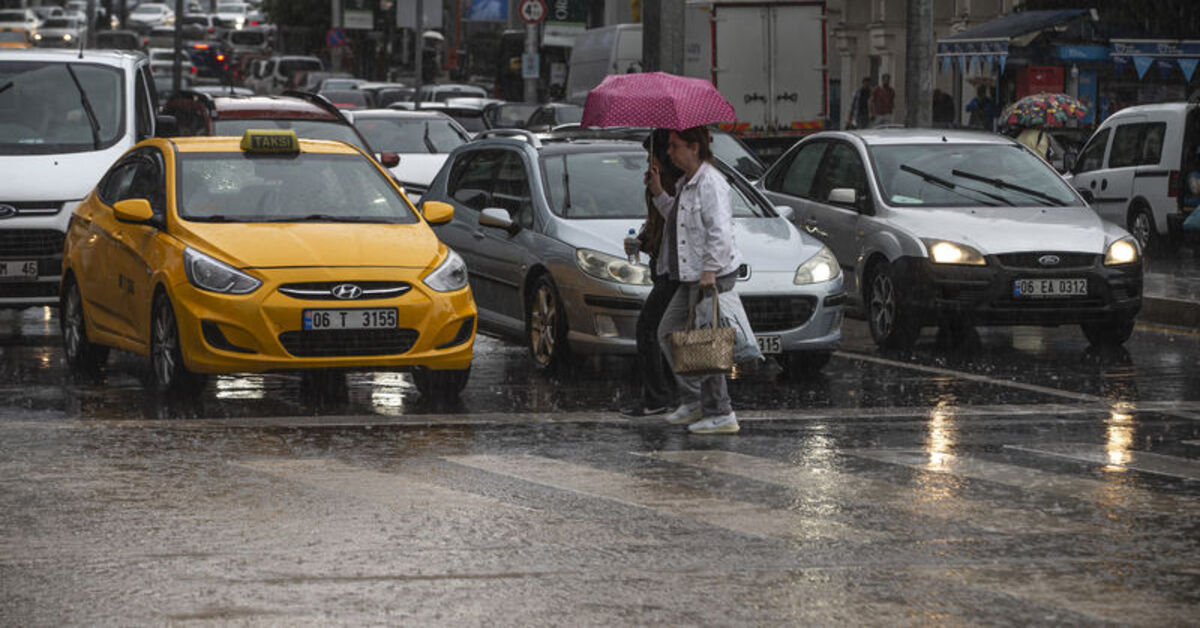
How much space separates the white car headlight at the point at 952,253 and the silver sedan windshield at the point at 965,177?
0.77 m

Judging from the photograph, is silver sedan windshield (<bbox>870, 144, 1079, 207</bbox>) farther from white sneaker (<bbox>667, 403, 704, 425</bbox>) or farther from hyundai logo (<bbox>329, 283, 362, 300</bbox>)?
hyundai logo (<bbox>329, 283, 362, 300</bbox>)

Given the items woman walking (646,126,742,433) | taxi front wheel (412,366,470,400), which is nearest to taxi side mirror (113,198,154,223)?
taxi front wheel (412,366,470,400)

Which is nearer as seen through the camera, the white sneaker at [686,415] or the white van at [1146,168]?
the white sneaker at [686,415]

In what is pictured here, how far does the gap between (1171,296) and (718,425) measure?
8.34 meters

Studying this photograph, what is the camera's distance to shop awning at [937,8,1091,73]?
33.4m

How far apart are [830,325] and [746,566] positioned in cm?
591

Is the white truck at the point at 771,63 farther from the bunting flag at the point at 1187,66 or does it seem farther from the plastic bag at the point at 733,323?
the plastic bag at the point at 733,323

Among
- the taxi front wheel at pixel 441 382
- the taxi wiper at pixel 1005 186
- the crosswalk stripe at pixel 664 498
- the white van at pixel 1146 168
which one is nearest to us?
the crosswalk stripe at pixel 664 498

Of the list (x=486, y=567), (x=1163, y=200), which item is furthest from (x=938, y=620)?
(x=1163, y=200)

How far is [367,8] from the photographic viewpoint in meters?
88.0

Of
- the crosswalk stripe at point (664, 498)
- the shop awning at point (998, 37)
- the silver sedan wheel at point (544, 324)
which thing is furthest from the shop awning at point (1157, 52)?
the crosswalk stripe at point (664, 498)

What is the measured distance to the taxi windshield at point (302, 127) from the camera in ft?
66.7

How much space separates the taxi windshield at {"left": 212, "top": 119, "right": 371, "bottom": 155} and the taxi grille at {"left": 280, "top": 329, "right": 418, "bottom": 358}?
346 inches

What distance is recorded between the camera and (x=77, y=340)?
528 inches
